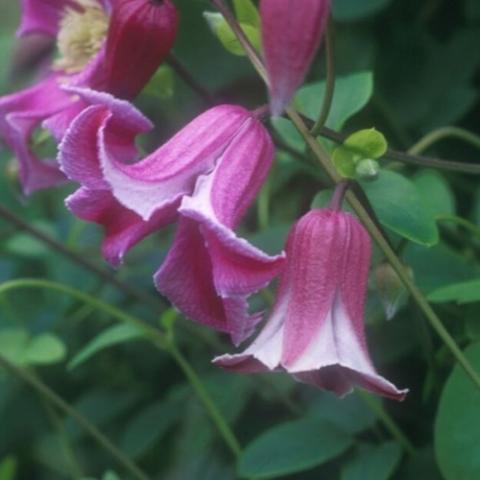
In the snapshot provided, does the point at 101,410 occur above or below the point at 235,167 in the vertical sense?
below

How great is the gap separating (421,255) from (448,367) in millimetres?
84

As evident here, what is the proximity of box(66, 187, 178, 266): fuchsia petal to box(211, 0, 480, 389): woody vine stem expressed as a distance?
0.09 metres

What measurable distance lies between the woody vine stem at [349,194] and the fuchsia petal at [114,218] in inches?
3.3

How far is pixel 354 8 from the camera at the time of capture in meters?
1.40

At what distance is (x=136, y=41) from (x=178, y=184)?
13cm

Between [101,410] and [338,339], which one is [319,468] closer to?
[101,410]

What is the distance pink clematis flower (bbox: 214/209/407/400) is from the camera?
888mm

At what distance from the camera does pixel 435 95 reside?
1455mm

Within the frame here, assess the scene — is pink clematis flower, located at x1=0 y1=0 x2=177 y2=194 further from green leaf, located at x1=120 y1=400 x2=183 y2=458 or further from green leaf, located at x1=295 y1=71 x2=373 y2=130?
green leaf, located at x1=120 y1=400 x2=183 y2=458

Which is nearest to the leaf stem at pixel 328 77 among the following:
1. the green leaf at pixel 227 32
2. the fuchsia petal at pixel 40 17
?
the green leaf at pixel 227 32

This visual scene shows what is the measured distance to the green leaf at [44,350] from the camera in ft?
4.14

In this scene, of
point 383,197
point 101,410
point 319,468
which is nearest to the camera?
point 383,197

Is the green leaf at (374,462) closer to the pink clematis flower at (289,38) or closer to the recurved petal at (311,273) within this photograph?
the recurved petal at (311,273)

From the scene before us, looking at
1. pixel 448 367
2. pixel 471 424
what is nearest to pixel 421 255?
Answer: pixel 448 367
